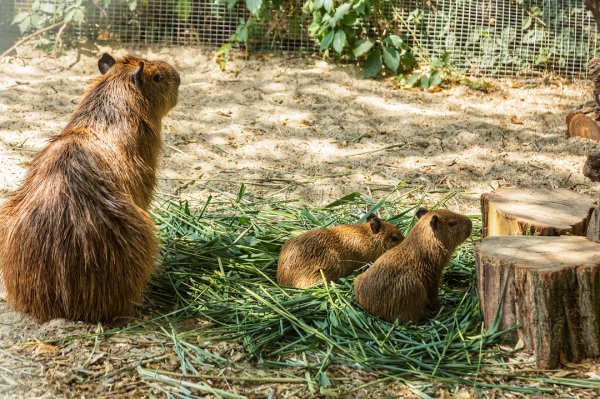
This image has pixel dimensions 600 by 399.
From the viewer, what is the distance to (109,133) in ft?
15.9

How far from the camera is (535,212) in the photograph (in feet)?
16.3

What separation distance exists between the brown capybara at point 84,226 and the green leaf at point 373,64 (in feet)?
15.6

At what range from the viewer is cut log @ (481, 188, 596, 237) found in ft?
15.6

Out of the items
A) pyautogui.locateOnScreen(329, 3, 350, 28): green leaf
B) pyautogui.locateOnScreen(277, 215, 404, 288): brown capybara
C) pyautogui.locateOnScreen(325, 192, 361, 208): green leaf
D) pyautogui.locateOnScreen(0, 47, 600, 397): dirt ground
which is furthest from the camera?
pyautogui.locateOnScreen(329, 3, 350, 28): green leaf

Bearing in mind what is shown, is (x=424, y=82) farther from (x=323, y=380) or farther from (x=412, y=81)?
(x=323, y=380)

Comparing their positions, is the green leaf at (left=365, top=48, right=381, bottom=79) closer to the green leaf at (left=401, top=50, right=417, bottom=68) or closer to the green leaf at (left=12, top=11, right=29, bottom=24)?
the green leaf at (left=401, top=50, right=417, bottom=68)

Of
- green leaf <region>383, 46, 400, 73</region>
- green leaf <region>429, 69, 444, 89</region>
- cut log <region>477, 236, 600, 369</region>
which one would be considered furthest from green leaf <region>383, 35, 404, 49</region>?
cut log <region>477, 236, 600, 369</region>

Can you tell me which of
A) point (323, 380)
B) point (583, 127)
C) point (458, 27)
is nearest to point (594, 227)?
point (323, 380)

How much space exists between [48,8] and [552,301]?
732 centimetres

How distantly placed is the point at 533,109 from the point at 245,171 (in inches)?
135

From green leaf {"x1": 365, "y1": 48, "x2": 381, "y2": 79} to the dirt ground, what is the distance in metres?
0.14

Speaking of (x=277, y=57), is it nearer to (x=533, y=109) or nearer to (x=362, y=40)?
(x=362, y=40)

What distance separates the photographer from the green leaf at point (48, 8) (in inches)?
368

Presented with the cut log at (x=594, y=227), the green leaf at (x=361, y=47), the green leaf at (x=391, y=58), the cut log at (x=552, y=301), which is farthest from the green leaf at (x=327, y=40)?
the cut log at (x=552, y=301)
